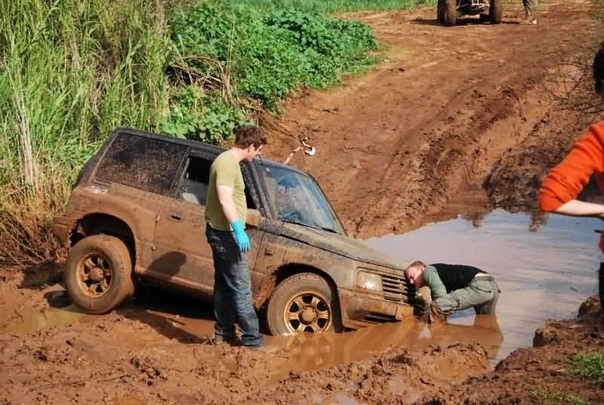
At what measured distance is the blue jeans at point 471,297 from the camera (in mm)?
10062

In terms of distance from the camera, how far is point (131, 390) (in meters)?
7.43

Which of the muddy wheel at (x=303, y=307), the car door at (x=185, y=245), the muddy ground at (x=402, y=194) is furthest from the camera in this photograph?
the car door at (x=185, y=245)

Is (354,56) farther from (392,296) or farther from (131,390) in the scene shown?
(131,390)

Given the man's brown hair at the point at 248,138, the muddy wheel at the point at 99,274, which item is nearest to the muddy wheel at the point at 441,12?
the muddy wheel at the point at 99,274

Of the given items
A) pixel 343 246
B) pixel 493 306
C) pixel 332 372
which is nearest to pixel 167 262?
pixel 343 246

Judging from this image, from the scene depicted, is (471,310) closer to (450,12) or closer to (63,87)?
(63,87)

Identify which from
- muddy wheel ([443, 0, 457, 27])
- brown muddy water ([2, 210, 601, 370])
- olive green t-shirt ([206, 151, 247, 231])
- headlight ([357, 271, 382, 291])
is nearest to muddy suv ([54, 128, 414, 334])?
headlight ([357, 271, 382, 291])

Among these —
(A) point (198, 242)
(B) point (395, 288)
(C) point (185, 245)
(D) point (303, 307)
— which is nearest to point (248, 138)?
(A) point (198, 242)

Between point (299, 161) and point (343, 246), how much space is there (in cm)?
723

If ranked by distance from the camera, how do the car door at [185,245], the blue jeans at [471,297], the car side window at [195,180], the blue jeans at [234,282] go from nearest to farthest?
the blue jeans at [234,282]
the car door at [185,245]
the car side window at [195,180]
the blue jeans at [471,297]

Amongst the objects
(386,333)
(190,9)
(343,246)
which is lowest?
(386,333)

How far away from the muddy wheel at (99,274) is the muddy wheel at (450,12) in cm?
→ 1769

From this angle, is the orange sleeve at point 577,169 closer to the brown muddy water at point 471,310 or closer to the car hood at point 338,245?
the brown muddy water at point 471,310

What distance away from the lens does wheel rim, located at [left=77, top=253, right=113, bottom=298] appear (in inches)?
394
